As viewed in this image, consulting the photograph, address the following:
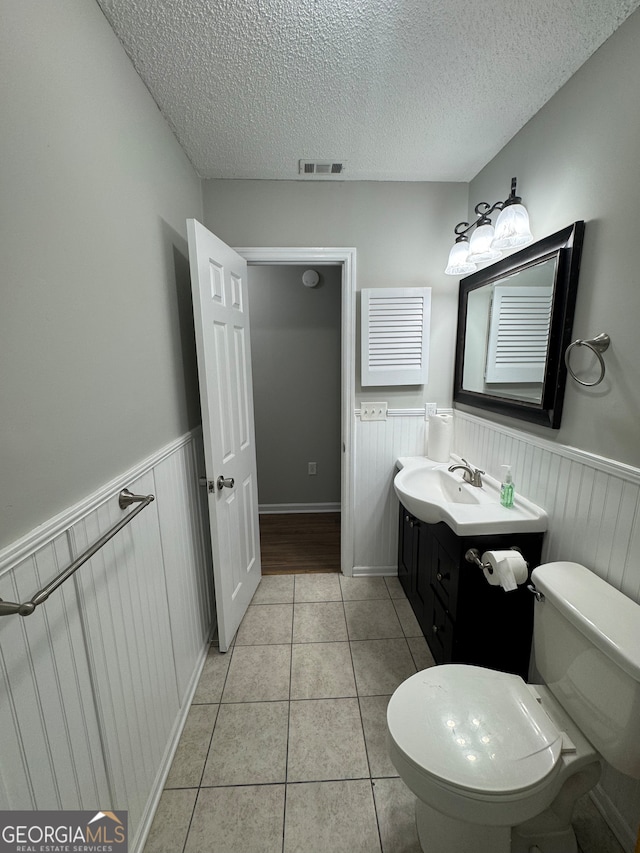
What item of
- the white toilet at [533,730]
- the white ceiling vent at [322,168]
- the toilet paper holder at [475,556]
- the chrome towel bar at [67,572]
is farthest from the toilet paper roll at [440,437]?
the chrome towel bar at [67,572]

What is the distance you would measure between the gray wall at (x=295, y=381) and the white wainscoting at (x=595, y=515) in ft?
6.38

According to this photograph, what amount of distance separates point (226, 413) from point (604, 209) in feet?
5.26

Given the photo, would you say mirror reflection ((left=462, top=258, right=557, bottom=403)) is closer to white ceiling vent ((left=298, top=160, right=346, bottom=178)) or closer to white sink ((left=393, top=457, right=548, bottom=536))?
white sink ((left=393, top=457, right=548, bottom=536))

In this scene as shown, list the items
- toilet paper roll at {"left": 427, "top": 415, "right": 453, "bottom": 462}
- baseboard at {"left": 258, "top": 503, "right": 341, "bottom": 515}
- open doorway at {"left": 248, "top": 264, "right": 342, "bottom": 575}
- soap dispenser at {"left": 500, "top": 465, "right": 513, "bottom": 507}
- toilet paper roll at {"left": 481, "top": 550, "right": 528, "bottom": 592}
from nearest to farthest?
1. toilet paper roll at {"left": 481, "top": 550, "right": 528, "bottom": 592}
2. soap dispenser at {"left": 500, "top": 465, "right": 513, "bottom": 507}
3. toilet paper roll at {"left": 427, "top": 415, "right": 453, "bottom": 462}
4. open doorway at {"left": 248, "top": 264, "right": 342, "bottom": 575}
5. baseboard at {"left": 258, "top": 503, "right": 341, "bottom": 515}

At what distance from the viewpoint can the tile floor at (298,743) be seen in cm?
103

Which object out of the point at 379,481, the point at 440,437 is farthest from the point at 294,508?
the point at 440,437

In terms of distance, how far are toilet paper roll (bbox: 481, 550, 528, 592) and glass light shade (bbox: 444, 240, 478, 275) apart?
1.32 m

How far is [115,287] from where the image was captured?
990 mm

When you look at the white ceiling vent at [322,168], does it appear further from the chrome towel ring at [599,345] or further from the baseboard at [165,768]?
the baseboard at [165,768]

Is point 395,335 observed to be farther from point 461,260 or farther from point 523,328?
point 523,328

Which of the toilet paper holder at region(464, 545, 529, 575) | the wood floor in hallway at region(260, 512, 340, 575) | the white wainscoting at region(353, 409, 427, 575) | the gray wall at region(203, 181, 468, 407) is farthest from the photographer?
the wood floor in hallway at region(260, 512, 340, 575)

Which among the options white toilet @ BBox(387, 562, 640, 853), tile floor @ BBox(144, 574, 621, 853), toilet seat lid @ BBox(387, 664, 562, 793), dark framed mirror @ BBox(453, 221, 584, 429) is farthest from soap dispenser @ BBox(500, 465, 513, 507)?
tile floor @ BBox(144, 574, 621, 853)

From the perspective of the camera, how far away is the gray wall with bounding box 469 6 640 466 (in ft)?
3.12

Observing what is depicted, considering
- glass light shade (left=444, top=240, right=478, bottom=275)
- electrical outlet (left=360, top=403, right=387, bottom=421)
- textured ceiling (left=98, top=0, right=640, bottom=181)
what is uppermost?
textured ceiling (left=98, top=0, right=640, bottom=181)
